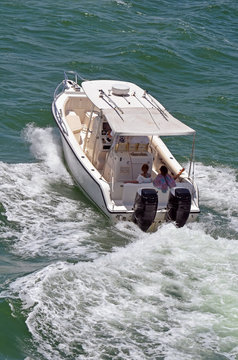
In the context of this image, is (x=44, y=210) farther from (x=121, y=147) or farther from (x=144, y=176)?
(x=144, y=176)

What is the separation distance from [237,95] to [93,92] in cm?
769

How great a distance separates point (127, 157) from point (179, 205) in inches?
64.7

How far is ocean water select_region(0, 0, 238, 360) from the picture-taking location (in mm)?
8781

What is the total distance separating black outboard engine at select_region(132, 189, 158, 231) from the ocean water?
0.98 feet

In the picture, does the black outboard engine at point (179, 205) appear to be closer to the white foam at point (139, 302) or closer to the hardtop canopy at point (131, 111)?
the white foam at point (139, 302)

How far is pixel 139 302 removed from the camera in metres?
9.52

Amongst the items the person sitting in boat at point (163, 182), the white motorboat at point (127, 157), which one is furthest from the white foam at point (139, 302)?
the person sitting in boat at point (163, 182)

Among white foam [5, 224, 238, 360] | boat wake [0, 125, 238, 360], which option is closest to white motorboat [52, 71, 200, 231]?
boat wake [0, 125, 238, 360]

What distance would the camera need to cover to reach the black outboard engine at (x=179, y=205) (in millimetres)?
11820

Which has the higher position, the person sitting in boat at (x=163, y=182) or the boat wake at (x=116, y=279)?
the person sitting in boat at (x=163, y=182)

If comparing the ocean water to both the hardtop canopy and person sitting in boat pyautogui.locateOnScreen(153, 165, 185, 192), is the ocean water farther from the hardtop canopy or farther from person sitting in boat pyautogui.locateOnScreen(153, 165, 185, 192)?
the hardtop canopy

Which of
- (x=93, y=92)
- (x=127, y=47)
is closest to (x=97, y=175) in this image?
(x=93, y=92)

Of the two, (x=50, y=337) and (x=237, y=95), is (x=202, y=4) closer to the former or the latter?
(x=237, y=95)

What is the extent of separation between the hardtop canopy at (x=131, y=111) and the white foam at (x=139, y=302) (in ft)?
7.08
